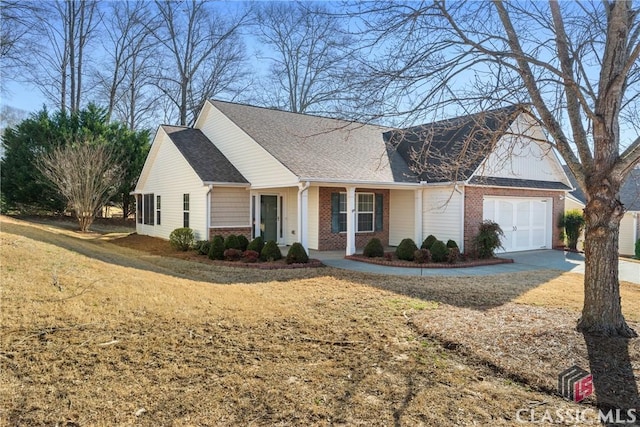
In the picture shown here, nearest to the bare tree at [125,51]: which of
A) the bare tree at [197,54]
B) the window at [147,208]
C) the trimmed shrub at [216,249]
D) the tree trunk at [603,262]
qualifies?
the bare tree at [197,54]

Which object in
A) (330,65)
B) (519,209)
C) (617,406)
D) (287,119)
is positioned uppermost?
(287,119)

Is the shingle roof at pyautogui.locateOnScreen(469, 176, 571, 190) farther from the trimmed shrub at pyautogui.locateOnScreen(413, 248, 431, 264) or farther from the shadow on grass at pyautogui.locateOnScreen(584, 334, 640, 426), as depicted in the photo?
the shadow on grass at pyautogui.locateOnScreen(584, 334, 640, 426)

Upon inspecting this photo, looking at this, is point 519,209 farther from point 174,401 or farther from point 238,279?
point 174,401

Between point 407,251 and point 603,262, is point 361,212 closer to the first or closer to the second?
point 407,251

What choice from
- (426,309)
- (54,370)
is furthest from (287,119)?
(54,370)

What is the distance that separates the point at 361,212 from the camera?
53.7 ft

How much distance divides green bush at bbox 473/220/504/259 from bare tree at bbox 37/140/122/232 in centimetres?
1703

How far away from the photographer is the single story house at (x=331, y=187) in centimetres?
1389

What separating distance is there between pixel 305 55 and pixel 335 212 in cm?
1406

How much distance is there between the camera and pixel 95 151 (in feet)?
65.4

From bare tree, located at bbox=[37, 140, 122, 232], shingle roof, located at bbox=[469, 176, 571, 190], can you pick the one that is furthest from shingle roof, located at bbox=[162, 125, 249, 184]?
shingle roof, located at bbox=[469, 176, 571, 190]

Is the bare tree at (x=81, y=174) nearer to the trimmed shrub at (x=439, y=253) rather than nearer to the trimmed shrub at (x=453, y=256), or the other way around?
the trimmed shrub at (x=439, y=253)

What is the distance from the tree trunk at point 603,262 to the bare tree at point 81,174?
19800 millimetres

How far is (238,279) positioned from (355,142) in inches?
373
